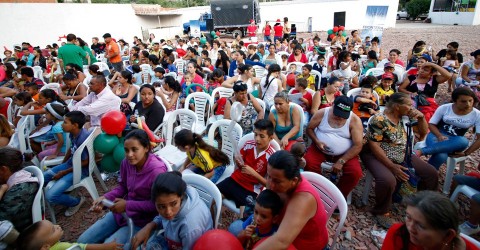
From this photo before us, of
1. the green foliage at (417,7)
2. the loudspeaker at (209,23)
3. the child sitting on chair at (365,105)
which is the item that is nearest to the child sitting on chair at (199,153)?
the child sitting on chair at (365,105)

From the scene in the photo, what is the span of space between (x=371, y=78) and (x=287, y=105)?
1926 mm

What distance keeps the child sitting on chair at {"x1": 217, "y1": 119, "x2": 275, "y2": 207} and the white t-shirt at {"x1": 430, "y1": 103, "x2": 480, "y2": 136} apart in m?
2.41

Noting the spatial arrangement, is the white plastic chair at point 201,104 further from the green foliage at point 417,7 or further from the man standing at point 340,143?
the green foliage at point 417,7

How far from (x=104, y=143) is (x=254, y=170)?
2072 mm

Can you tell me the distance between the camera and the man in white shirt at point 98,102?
3947mm

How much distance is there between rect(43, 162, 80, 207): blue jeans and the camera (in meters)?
3.11

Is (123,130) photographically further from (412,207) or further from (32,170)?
(412,207)

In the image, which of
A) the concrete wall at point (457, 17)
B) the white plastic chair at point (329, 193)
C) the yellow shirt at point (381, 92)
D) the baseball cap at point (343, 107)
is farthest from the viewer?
the concrete wall at point (457, 17)

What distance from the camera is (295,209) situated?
1.69 m

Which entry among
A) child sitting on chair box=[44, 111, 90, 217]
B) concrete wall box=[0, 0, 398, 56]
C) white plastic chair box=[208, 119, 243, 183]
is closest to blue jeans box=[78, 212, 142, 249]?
child sitting on chair box=[44, 111, 90, 217]

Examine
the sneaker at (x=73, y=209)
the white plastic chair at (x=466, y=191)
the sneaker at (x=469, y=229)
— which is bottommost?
the sneaker at (x=73, y=209)

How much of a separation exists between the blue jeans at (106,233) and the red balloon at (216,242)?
37.4 inches

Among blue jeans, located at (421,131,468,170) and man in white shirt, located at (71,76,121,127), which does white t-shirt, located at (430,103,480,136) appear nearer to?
blue jeans, located at (421,131,468,170)

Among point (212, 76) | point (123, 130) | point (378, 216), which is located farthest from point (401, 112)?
point (212, 76)
